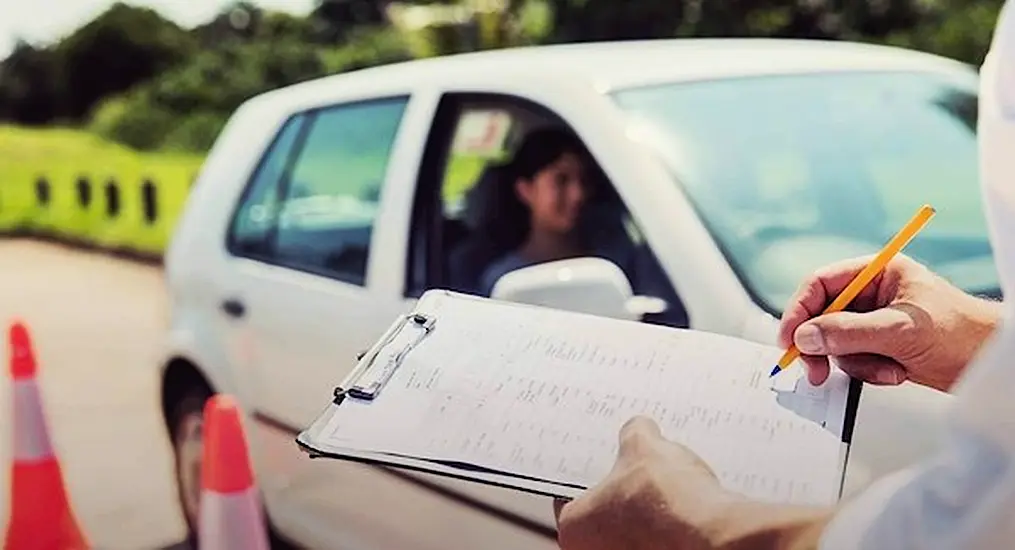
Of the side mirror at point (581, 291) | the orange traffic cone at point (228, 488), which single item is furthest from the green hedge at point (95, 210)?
the side mirror at point (581, 291)

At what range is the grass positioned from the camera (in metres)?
8.90

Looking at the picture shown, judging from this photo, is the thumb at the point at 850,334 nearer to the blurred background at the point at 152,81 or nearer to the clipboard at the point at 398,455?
the clipboard at the point at 398,455

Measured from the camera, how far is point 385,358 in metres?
1.35

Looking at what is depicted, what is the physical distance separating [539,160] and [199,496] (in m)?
1.32

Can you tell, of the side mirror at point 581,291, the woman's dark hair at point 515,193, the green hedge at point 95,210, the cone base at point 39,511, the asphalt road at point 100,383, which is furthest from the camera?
the green hedge at point 95,210

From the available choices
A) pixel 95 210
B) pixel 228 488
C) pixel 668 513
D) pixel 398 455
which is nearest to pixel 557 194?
pixel 228 488

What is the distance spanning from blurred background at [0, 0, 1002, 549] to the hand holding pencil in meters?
5.19

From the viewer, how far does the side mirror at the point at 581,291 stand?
2.24m

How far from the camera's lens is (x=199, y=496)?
364 cm

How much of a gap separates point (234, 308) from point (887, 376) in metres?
2.15

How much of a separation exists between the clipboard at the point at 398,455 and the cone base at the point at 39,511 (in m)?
1.94

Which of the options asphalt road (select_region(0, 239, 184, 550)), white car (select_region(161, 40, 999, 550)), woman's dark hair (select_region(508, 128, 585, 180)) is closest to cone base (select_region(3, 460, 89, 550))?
asphalt road (select_region(0, 239, 184, 550))

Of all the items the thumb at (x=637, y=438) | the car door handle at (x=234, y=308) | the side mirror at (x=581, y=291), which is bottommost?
the car door handle at (x=234, y=308)

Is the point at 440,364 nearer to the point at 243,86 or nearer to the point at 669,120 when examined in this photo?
the point at 669,120
